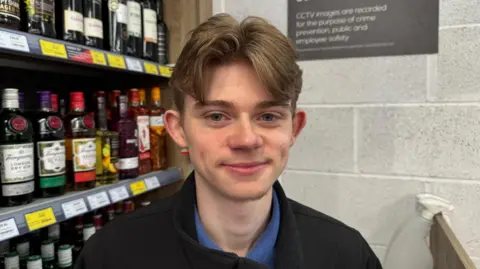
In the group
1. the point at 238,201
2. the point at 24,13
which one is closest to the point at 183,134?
the point at 238,201

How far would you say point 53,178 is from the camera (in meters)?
1.28

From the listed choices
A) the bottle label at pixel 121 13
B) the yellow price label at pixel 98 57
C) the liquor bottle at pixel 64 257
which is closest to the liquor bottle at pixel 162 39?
the bottle label at pixel 121 13

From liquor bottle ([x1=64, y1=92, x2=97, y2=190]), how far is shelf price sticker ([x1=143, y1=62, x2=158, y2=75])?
1.03ft

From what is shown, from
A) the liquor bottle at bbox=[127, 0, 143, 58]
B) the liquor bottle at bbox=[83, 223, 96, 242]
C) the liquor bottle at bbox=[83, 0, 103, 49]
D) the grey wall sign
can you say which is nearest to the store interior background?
the grey wall sign

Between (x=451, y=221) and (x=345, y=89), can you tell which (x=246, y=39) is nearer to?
(x=345, y=89)

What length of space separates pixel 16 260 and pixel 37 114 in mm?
460

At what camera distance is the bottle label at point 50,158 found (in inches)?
49.4

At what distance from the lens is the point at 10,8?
1.11 metres

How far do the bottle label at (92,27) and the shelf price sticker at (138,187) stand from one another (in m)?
0.58

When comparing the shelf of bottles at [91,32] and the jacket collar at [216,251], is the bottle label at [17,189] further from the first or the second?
the jacket collar at [216,251]

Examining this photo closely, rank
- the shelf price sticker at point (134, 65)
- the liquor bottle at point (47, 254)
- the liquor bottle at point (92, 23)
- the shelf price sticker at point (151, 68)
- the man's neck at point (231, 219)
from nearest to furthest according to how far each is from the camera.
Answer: the man's neck at point (231, 219)
the liquor bottle at point (47, 254)
the liquor bottle at point (92, 23)
the shelf price sticker at point (134, 65)
the shelf price sticker at point (151, 68)

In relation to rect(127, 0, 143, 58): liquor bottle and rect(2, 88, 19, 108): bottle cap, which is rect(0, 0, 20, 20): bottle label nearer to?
rect(2, 88, 19, 108): bottle cap

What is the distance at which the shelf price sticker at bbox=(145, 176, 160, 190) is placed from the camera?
5.43 ft

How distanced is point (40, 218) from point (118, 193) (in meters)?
0.35
